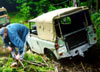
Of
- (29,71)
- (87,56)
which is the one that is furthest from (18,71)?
(87,56)

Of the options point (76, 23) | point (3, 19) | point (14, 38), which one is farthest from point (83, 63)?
point (3, 19)

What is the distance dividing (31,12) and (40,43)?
1343 centimetres

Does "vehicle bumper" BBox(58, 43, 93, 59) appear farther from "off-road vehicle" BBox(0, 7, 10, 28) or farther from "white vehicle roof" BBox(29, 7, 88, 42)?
"off-road vehicle" BBox(0, 7, 10, 28)

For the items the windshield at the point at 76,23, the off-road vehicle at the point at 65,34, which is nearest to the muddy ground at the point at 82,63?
the off-road vehicle at the point at 65,34

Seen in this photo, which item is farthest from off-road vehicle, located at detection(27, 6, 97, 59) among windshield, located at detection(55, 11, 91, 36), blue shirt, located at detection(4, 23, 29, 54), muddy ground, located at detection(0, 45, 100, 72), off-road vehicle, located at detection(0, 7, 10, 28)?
off-road vehicle, located at detection(0, 7, 10, 28)

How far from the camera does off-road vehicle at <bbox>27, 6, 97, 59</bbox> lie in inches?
225

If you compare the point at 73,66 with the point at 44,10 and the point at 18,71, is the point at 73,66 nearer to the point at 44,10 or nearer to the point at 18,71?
the point at 18,71

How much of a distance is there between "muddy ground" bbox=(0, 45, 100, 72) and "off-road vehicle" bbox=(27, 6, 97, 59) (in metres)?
0.44

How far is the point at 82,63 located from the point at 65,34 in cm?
133

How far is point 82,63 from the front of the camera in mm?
6141

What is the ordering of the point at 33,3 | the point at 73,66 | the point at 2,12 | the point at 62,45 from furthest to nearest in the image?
the point at 33,3
the point at 2,12
the point at 73,66
the point at 62,45

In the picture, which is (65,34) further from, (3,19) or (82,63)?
(3,19)

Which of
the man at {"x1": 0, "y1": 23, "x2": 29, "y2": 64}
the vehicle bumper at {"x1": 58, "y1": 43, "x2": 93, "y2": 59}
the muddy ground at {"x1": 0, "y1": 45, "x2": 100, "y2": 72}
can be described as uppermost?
the man at {"x1": 0, "y1": 23, "x2": 29, "y2": 64}

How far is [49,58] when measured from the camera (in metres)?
6.82
